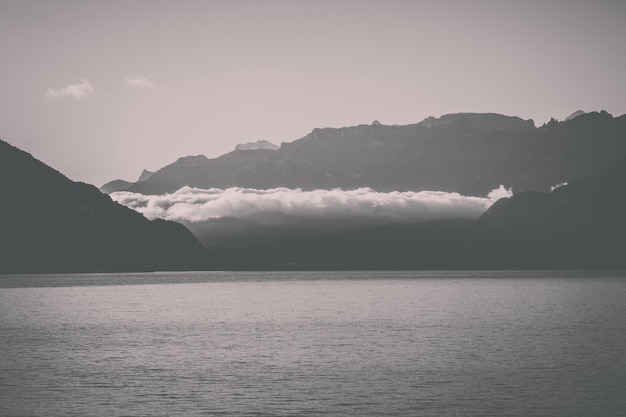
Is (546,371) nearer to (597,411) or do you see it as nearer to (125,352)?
(597,411)

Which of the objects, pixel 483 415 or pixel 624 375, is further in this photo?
pixel 624 375

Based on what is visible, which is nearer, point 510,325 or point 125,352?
point 125,352

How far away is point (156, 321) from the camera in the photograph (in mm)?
168750

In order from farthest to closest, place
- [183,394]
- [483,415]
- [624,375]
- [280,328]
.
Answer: [280,328]
[624,375]
[183,394]
[483,415]

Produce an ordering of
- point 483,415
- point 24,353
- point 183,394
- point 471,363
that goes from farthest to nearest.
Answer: point 24,353
point 471,363
point 183,394
point 483,415

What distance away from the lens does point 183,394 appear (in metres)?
75.5

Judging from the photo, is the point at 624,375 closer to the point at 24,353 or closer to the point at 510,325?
the point at 510,325

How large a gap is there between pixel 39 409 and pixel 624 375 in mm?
63379

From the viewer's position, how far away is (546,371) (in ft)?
292


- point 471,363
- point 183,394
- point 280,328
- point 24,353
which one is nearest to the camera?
point 183,394

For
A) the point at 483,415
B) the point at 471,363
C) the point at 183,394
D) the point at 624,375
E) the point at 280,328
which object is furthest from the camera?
the point at 280,328

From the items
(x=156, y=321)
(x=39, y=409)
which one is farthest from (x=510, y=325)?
(x=39, y=409)

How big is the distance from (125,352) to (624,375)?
6739 centimetres

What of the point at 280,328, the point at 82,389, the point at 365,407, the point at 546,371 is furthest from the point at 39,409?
the point at 280,328
